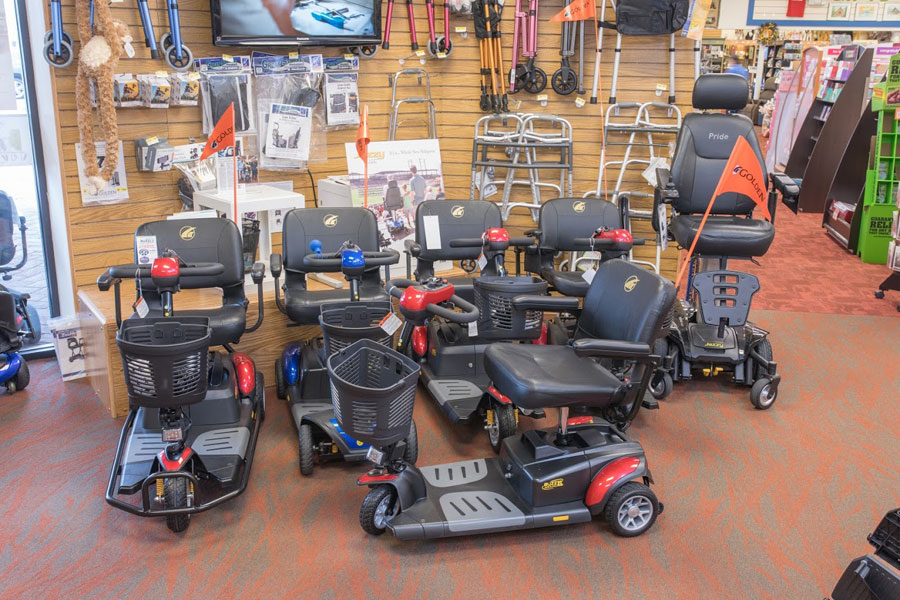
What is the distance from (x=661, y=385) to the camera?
4309mm

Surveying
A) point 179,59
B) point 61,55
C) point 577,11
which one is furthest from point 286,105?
point 577,11

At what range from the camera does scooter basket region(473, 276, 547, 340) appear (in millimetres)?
3824

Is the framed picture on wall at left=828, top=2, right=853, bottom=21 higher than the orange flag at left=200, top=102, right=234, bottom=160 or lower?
higher

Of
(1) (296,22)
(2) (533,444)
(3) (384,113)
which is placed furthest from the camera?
(3) (384,113)

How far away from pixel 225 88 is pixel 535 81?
217cm

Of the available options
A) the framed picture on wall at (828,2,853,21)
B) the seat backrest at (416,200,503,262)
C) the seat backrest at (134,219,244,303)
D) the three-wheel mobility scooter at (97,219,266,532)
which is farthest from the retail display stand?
the three-wheel mobility scooter at (97,219,266,532)

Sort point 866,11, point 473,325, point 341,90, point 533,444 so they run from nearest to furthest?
point 533,444
point 473,325
point 341,90
point 866,11

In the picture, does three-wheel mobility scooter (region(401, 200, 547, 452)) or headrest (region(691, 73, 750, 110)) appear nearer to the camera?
three-wheel mobility scooter (region(401, 200, 547, 452))

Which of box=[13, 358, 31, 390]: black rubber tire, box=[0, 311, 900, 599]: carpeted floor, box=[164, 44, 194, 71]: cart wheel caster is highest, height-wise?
box=[164, 44, 194, 71]: cart wheel caster

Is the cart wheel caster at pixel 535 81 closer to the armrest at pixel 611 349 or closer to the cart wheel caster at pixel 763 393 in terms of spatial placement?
the cart wheel caster at pixel 763 393

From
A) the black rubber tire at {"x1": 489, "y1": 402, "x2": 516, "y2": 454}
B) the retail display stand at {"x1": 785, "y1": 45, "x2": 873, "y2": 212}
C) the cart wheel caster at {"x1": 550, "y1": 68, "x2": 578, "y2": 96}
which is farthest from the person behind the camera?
the retail display stand at {"x1": 785, "y1": 45, "x2": 873, "y2": 212}

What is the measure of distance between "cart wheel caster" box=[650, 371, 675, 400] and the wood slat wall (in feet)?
6.60

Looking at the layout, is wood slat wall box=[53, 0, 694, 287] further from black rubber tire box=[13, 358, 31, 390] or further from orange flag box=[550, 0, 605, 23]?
black rubber tire box=[13, 358, 31, 390]

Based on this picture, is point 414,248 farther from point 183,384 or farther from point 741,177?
point 741,177
